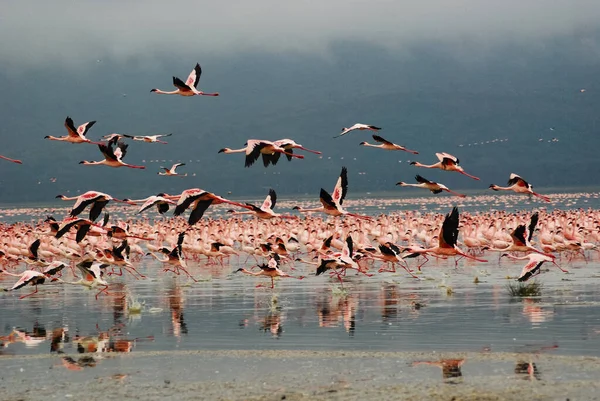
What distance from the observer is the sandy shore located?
1280 cm

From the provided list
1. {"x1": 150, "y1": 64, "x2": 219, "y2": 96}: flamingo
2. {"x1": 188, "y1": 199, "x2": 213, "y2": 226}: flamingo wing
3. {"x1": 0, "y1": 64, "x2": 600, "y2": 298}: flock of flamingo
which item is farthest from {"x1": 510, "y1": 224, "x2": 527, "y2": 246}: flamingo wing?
{"x1": 188, "y1": 199, "x2": 213, "y2": 226}: flamingo wing

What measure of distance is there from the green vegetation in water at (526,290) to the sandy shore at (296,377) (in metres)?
6.78

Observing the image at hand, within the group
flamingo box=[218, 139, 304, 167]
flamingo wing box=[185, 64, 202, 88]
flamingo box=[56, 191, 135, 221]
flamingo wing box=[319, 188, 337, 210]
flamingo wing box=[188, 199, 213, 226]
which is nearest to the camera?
flamingo wing box=[188, 199, 213, 226]

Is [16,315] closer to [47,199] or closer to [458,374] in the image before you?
[458,374]

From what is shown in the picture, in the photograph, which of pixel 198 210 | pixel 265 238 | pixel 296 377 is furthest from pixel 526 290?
pixel 265 238

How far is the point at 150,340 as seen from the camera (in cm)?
1736

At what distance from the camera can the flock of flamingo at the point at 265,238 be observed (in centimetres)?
2075

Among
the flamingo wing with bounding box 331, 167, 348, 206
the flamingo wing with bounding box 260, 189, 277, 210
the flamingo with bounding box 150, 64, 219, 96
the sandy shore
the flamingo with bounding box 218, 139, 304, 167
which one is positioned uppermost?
the flamingo with bounding box 150, 64, 219, 96

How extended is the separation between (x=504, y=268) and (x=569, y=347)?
1323cm

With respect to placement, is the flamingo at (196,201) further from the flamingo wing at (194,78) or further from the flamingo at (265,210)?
the flamingo wing at (194,78)

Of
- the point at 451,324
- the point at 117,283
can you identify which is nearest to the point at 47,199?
the point at 117,283

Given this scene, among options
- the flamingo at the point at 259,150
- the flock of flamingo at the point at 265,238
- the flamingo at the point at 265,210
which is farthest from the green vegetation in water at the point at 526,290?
the flamingo at the point at 259,150

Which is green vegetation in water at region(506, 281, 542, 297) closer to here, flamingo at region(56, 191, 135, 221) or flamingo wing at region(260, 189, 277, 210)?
flamingo wing at region(260, 189, 277, 210)

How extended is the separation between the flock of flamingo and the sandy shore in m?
2.74
